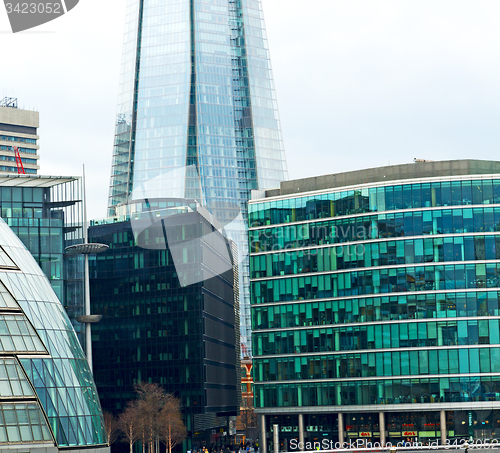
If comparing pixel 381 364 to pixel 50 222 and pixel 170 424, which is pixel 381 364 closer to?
pixel 170 424

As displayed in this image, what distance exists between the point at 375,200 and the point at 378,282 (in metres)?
11.4

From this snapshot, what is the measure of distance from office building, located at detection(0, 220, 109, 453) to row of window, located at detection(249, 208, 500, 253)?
57.1 metres

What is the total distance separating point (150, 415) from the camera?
132625 mm

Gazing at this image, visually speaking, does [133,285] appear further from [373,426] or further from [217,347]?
[373,426]

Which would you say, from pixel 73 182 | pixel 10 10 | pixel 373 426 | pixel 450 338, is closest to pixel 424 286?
pixel 450 338

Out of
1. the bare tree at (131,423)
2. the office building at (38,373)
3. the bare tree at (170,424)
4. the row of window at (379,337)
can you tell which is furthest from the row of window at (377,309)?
the office building at (38,373)

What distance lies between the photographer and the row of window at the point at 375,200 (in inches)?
4929

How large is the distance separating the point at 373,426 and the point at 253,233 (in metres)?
33.0

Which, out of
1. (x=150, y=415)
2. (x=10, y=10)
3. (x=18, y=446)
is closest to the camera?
(x=18, y=446)

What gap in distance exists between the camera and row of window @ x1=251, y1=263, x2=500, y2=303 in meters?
124

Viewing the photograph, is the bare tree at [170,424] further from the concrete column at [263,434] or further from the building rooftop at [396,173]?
the building rooftop at [396,173]

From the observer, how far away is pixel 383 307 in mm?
127312

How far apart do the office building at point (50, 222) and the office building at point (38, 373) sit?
143 feet

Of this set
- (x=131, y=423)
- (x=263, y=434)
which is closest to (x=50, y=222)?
(x=131, y=423)
